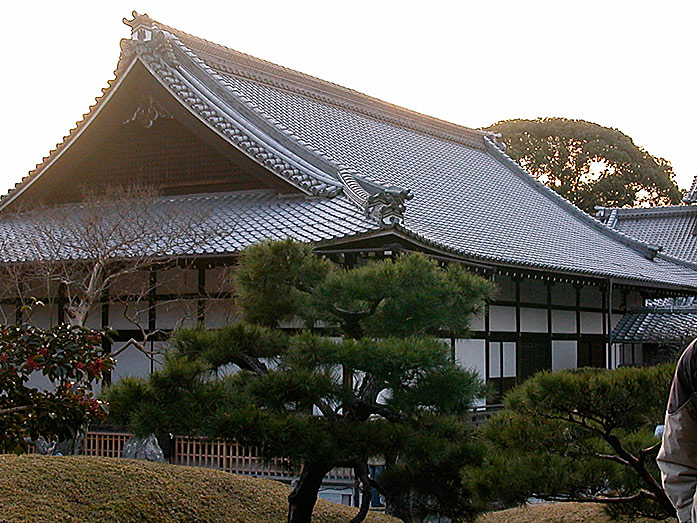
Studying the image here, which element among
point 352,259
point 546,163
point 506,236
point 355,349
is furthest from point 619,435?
point 546,163

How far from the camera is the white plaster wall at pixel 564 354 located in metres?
19.2

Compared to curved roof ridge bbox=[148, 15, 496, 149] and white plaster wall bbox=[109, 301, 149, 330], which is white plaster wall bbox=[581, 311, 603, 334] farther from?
white plaster wall bbox=[109, 301, 149, 330]

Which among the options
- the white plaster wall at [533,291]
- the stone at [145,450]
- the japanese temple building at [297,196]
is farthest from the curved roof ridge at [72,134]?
Result: the white plaster wall at [533,291]

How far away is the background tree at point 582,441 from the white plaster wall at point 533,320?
10.7 metres

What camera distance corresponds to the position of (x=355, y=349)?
770 cm

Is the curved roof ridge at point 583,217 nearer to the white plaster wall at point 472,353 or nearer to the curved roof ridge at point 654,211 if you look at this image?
the white plaster wall at point 472,353

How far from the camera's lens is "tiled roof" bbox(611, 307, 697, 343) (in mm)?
21438

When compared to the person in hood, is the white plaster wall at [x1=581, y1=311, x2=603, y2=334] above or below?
below

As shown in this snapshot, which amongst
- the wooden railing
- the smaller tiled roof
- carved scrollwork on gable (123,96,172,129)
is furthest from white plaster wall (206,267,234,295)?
the smaller tiled roof

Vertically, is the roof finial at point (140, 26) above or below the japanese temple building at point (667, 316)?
above

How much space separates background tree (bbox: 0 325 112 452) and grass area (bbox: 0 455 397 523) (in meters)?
0.73

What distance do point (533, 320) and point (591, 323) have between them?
324cm

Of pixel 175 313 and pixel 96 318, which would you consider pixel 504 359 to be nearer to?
pixel 175 313

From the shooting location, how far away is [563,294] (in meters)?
19.5
